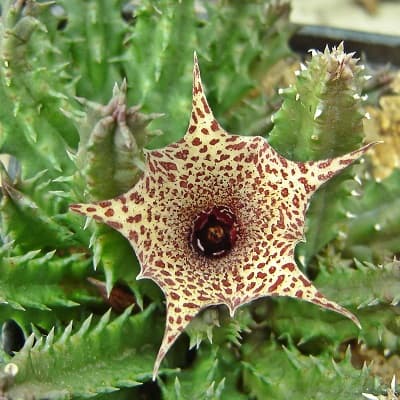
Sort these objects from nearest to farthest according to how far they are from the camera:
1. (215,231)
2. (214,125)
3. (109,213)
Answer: (109,213), (214,125), (215,231)

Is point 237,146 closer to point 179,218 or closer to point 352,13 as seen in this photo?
point 179,218

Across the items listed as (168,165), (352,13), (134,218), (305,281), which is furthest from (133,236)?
(352,13)

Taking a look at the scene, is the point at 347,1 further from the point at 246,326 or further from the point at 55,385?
the point at 55,385

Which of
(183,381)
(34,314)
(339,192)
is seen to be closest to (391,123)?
(339,192)

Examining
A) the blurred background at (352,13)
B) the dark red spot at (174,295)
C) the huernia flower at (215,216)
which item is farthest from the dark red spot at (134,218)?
the blurred background at (352,13)

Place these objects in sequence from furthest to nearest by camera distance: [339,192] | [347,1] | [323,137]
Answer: [347,1] → [339,192] → [323,137]

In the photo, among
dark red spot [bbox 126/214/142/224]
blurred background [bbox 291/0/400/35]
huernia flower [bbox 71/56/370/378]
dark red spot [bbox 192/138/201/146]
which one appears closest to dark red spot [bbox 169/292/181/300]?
huernia flower [bbox 71/56/370/378]

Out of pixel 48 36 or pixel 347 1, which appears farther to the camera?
pixel 347 1

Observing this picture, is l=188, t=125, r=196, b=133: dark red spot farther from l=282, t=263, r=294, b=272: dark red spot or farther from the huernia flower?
l=282, t=263, r=294, b=272: dark red spot
